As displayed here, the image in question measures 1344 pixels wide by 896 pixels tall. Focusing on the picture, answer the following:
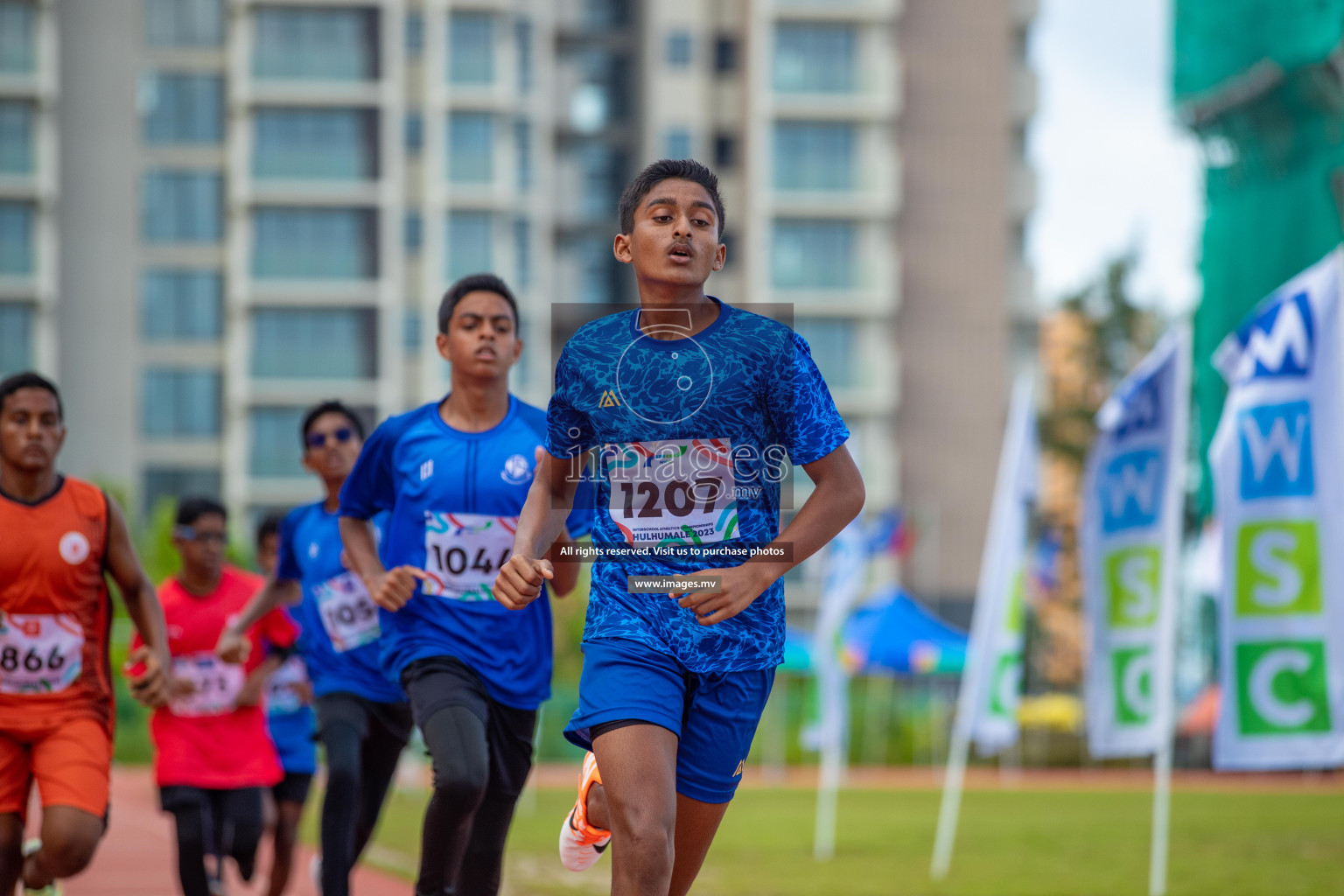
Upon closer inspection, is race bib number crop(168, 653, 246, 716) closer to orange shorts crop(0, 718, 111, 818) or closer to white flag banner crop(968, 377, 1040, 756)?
orange shorts crop(0, 718, 111, 818)

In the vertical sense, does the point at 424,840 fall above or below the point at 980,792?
above

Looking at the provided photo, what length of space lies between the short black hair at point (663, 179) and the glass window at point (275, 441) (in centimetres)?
4871

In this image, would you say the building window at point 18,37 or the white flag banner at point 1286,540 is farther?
the building window at point 18,37

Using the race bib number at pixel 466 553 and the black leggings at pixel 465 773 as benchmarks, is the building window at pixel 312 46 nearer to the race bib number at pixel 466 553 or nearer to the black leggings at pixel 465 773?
the race bib number at pixel 466 553

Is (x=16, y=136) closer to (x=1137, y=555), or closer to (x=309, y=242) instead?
(x=309, y=242)

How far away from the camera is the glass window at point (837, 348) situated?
56.0 m

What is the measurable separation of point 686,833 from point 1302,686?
220 inches

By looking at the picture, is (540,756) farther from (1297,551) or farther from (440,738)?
(440,738)

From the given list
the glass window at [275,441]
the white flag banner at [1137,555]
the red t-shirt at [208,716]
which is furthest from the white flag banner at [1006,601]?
the glass window at [275,441]

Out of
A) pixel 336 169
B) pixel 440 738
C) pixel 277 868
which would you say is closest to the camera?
pixel 440 738

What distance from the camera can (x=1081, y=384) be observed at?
66125 mm

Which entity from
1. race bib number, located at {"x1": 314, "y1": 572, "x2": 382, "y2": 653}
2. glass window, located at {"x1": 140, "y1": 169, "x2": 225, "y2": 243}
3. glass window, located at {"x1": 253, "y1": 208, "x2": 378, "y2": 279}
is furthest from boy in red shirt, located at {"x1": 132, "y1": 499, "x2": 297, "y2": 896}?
glass window, located at {"x1": 140, "y1": 169, "x2": 225, "y2": 243}

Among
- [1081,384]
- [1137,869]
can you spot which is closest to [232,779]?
→ [1137,869]

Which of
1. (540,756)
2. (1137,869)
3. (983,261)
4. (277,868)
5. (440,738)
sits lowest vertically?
(540,756)
